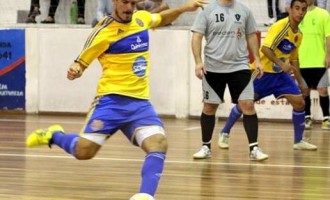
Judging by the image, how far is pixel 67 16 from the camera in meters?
17.9

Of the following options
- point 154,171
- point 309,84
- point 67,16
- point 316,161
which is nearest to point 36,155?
point 316,161

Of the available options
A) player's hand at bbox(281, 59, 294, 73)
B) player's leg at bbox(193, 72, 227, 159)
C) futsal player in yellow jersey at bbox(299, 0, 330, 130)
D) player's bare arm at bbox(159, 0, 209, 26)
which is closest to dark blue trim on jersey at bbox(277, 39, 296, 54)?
player's hand at bbox(281, 59, 294, 73)

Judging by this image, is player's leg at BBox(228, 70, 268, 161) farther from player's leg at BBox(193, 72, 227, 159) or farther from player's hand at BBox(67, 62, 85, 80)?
player's hand at BBox(67, 62, 85, 80)

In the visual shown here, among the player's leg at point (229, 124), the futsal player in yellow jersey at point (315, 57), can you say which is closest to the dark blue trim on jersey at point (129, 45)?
the player's leg at point (229, 124)

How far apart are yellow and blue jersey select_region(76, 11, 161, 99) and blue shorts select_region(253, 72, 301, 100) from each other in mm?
3940

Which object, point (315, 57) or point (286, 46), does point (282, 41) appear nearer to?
point (286, 46)

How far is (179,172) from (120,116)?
87.0 inches

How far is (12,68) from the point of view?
17.2 meters

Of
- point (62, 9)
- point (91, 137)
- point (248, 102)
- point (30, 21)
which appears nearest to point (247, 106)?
point (248, 102)

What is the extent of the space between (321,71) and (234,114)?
357 centimetres

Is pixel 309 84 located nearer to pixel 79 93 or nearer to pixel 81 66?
pixel 79 93

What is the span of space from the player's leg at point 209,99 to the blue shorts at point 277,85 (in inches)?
35.5

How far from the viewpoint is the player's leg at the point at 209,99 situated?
10.6 metres

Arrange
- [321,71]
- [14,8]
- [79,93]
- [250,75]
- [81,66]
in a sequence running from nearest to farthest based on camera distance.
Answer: [81,66], [250,75], [321,71], [79,93], [14,8]
